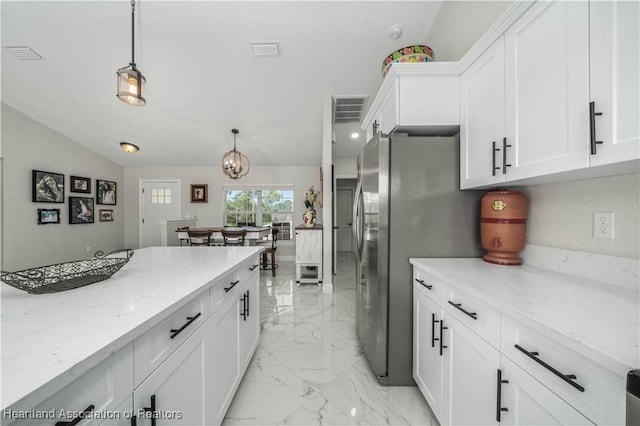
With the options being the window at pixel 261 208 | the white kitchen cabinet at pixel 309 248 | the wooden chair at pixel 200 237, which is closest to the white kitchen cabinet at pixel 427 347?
the white kitchen cabinet at pixel 309 248

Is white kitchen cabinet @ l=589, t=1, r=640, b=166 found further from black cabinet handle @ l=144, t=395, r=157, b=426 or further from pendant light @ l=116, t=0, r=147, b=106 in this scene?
pendant light @ l=116, t=0, r=147, b=106

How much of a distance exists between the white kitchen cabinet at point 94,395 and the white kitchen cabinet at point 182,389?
0.09m

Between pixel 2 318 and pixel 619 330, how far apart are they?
1680 mm

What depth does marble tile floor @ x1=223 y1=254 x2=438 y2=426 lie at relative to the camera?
4.70 ft

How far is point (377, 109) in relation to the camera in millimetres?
2307

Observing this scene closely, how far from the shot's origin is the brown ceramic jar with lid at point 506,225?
4.51ft

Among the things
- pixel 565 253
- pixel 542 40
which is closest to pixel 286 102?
pixel 542 40

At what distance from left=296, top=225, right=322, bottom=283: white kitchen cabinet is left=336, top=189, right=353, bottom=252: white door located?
352 cm

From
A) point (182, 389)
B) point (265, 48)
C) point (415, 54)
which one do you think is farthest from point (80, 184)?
point (415, 54)

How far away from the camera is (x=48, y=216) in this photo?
464cm

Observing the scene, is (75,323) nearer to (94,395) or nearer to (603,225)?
(94,395)

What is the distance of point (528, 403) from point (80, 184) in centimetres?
748

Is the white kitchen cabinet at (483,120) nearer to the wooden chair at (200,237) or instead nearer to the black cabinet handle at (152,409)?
the black cabinet handle at (152,409)

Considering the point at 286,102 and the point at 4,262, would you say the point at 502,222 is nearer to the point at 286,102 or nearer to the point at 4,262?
the point at 286,102
